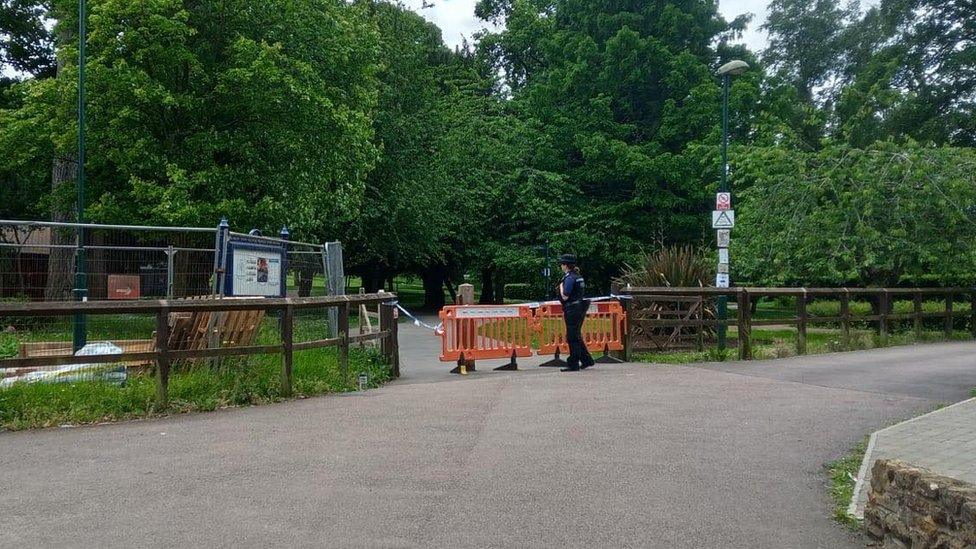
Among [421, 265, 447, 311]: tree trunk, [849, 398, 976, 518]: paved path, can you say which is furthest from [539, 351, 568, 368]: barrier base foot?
[421, 265, 447, 311]: tree trunk

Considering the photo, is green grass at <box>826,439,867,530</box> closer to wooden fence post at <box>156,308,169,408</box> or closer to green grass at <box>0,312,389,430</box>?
green grass at <box>0,312,389,430</box>

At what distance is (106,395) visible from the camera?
8.50m

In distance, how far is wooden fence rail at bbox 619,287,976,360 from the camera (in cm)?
1473

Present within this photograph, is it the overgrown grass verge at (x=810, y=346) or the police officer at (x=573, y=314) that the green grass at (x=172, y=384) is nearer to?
the police officer at (x=573, y=314)

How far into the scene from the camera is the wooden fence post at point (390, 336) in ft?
41.5

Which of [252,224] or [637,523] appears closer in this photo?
[637,523]

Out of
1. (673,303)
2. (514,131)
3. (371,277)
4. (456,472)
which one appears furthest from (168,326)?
(371,277)

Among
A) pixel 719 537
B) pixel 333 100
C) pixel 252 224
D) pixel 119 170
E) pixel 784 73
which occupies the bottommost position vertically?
pixel 719 537

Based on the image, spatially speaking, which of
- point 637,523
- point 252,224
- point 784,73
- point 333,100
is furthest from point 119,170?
point 784,73

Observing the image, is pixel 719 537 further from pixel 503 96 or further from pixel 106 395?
pixel 503 96

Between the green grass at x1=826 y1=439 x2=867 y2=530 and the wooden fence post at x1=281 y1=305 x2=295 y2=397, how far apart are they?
5929 mm

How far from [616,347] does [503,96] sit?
31753 mm

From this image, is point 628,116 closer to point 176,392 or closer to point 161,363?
point 176,392

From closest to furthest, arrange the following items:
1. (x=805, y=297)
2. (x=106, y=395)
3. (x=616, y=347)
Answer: (x=106, y=395) → (x=616, y=347) → (x=805, y=297)
